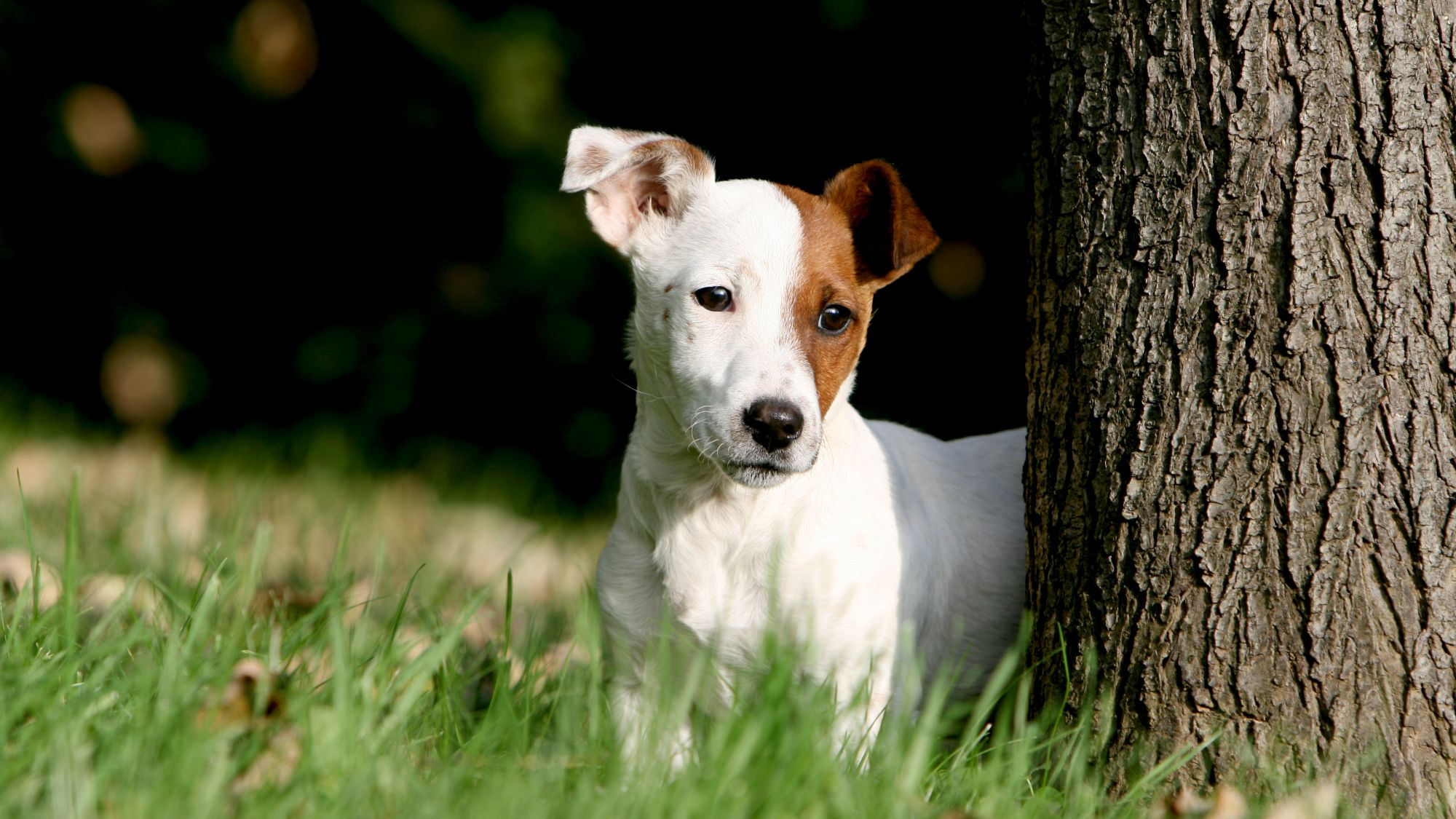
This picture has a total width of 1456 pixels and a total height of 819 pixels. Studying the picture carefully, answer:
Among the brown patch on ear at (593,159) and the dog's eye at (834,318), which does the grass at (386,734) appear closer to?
the dog's eye at (834,318)

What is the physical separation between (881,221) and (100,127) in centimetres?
436

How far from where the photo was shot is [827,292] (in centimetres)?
287

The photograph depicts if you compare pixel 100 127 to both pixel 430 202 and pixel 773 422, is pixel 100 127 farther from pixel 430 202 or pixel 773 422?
pixel 773 422

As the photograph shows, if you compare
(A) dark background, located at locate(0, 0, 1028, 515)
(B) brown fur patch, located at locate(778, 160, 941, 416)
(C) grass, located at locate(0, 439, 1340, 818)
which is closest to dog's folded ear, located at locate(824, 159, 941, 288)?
(B) brown fur patch, located at locate(778, 160, 941, 416)

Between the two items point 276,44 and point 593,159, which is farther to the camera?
point 276,44

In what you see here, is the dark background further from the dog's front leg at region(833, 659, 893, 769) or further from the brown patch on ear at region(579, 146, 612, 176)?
the dog's front leg at region(833, 659, 893, 769)

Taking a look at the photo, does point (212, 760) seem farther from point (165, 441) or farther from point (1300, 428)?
point (165, 441)

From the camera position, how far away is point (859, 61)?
499cm

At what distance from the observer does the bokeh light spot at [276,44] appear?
5.42 meters

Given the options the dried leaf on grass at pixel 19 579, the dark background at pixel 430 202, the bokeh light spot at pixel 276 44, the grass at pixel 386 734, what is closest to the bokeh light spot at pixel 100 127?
the dark background at pixel 430 202

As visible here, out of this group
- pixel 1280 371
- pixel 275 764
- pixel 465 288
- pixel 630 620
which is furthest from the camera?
pixel 465 288

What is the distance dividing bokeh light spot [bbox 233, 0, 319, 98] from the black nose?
378 cm

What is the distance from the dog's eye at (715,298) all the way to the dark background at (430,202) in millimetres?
2073

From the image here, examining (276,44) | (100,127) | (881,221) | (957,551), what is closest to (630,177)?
(881,221)
